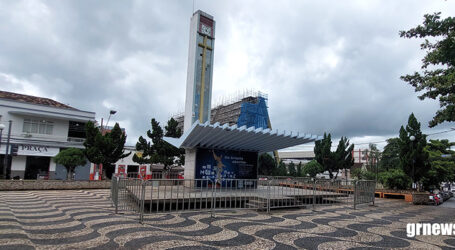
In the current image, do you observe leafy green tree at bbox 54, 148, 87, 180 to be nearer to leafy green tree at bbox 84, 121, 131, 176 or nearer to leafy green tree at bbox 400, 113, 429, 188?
leafy green tree at bbox 84, 121, 131, 176

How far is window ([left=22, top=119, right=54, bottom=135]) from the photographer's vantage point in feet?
81.6

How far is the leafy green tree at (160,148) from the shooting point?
917 inches

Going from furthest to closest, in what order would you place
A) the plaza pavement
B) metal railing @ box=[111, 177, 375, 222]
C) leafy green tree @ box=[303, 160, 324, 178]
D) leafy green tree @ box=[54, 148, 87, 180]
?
leafy green tree @ box=[303, 160, 324, 178] < leafy green tree @ box=[54, 148, 87, 180] < metal railing @ box=[111, 177, 375, 222] < the plaza pavement

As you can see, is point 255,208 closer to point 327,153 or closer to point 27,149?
point 327,153

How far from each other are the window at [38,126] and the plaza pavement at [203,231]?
64.4 ft

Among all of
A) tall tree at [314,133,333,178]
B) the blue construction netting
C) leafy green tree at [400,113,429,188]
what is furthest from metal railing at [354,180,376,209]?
the blue construction netting

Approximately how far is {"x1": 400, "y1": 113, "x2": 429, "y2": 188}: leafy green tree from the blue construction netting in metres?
18.1

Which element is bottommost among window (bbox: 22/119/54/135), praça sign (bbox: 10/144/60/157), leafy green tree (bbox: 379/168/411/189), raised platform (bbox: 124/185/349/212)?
raised platform (bbox: 124/185/349/212)

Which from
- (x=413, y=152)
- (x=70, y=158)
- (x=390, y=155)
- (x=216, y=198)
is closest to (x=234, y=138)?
(x=216, y=198)

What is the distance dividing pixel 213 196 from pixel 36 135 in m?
22.3

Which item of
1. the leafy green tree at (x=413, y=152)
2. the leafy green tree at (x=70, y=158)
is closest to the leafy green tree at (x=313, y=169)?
the leafy green tree at (x=413, y=152)

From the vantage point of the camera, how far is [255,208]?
9805mm

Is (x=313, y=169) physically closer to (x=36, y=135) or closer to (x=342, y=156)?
(x=342, y=156)

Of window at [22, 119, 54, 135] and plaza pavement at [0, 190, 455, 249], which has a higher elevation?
window at [22, 119, 54, 135]
